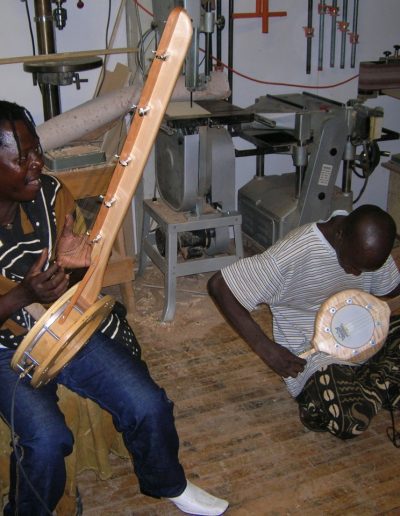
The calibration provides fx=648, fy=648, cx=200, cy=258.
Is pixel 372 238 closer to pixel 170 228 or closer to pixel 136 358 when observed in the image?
pixel 136 358

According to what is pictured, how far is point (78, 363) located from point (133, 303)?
1351mm

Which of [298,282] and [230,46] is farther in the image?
[230,46]

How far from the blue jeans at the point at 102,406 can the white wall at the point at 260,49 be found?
1.82m

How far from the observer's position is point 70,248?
1.75m

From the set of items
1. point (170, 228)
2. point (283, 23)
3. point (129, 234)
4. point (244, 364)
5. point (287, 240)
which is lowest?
point (244, 364)

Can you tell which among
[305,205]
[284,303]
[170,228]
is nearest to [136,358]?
[284,303]

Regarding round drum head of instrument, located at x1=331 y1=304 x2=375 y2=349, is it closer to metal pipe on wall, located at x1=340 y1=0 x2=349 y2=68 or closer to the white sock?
the white sock

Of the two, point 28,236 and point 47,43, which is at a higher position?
point 47,43

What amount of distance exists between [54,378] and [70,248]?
1.22 feet

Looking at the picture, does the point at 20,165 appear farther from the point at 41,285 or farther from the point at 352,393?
the point at 352,393

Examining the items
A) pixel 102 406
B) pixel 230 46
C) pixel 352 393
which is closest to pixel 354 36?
pixel 230 46

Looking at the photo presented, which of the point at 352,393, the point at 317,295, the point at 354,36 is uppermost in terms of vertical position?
the point at 354,36

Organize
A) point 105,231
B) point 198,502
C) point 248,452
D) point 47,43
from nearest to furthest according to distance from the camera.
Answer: point 105,231, point 198,502, point 248,452, point 47,43

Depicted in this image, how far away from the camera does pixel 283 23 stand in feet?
12.2
